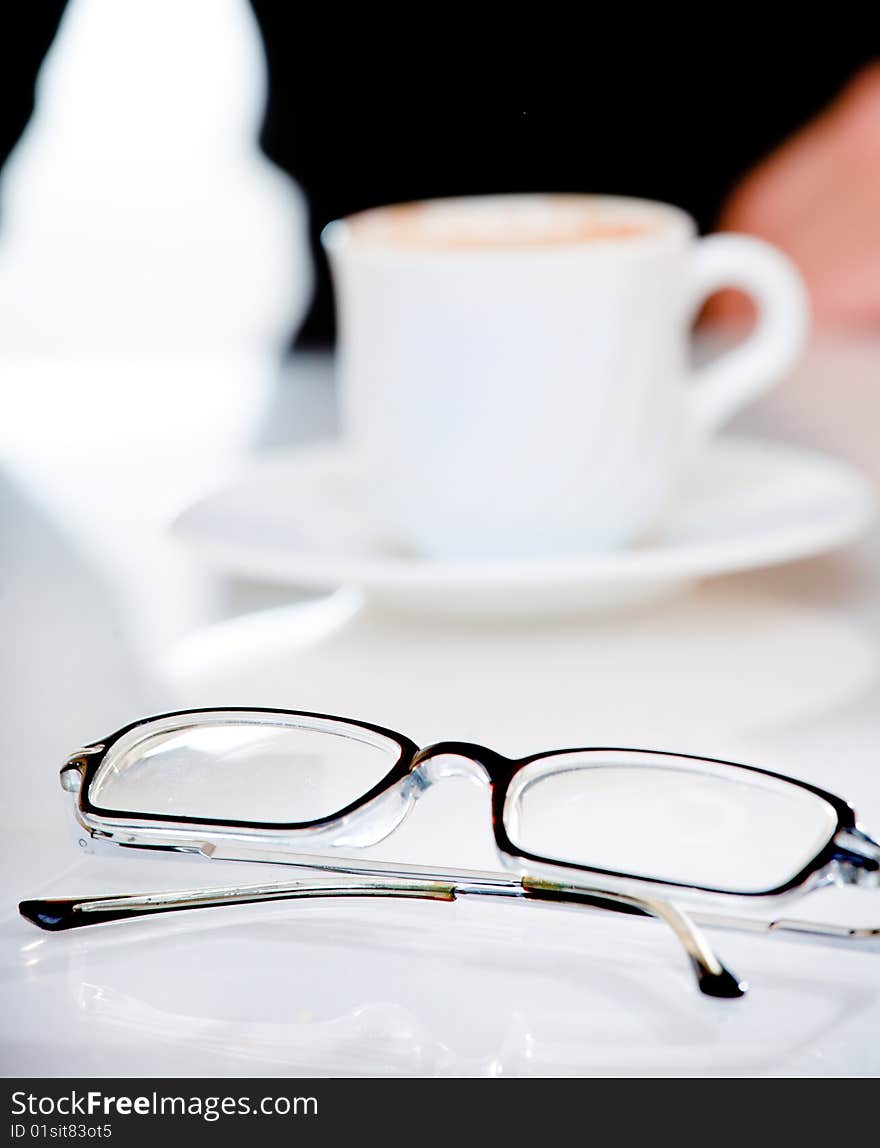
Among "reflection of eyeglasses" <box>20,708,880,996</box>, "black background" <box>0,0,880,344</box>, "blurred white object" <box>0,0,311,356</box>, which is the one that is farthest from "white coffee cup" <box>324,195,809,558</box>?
"blurred white object" <box>0,0,311,356</box>

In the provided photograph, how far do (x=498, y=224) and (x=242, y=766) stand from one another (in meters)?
0.30

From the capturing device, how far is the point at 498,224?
551mm

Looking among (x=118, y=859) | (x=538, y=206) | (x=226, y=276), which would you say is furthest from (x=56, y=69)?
(x=118, y=859)

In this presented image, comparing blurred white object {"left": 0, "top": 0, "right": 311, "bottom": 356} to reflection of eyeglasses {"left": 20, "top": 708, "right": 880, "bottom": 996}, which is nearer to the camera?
reflection of eyeglasses {"left": 20, "top": 708, "right": 880, "bottom": 996}

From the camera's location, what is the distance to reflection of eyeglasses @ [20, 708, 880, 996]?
11.2 inches

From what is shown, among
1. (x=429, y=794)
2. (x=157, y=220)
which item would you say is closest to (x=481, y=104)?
(x=157, y=220)

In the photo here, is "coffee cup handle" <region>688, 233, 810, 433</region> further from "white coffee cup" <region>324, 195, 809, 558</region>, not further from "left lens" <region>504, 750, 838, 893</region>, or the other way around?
"left lens" <region>504, 750, 838, 893</region>

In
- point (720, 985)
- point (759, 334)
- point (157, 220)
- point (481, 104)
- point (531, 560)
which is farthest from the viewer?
point (157, 220)

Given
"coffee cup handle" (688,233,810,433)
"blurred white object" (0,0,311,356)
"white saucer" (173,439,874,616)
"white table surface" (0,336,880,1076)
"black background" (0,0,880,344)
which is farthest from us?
"blurred white object" (0,0,311,356)

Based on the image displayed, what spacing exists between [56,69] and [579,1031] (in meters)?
1.45

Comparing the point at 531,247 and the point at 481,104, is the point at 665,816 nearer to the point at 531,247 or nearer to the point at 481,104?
the point at 531,247

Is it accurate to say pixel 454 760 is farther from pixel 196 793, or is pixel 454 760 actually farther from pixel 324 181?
pixel 324 181

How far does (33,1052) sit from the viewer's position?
0.27m

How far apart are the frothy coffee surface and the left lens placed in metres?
0.25
